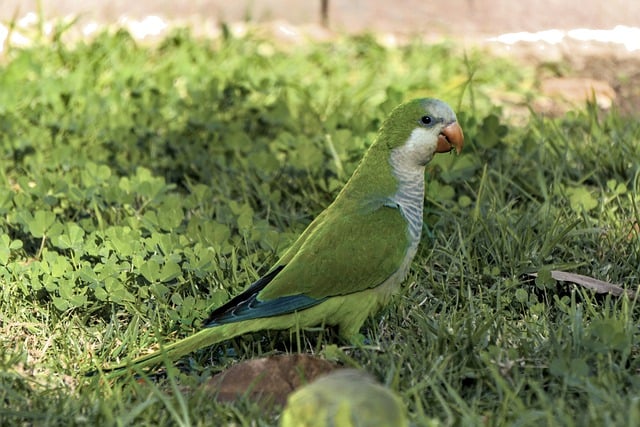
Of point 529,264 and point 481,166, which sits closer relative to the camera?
point 529,264

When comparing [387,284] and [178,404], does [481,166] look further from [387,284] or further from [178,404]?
[178,404]

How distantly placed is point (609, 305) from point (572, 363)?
19.3 inches

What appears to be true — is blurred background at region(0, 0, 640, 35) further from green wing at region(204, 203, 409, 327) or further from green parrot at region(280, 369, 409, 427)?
green parrot at region(280, 369, 409, 427)

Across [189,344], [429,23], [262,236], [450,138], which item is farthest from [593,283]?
[429,23]

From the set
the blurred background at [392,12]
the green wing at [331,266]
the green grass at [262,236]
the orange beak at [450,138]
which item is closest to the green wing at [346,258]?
the green wing at [331,266]

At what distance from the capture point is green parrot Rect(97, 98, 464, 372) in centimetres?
265

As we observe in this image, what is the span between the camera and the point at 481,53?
568 cm

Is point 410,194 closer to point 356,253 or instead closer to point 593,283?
point 356,253

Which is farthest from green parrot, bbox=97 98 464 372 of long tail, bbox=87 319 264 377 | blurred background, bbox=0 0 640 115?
blurred background, bbox=0 0 640 115

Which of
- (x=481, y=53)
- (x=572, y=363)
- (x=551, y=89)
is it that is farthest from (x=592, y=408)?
(x=481, y=53)

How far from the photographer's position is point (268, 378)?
8.02 feet

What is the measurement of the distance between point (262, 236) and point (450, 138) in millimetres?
760

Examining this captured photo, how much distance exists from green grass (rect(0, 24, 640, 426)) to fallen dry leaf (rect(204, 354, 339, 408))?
0.05 m

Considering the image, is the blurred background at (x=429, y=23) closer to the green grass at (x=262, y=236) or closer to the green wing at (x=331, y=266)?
the green grass at (x=262, y=236)
